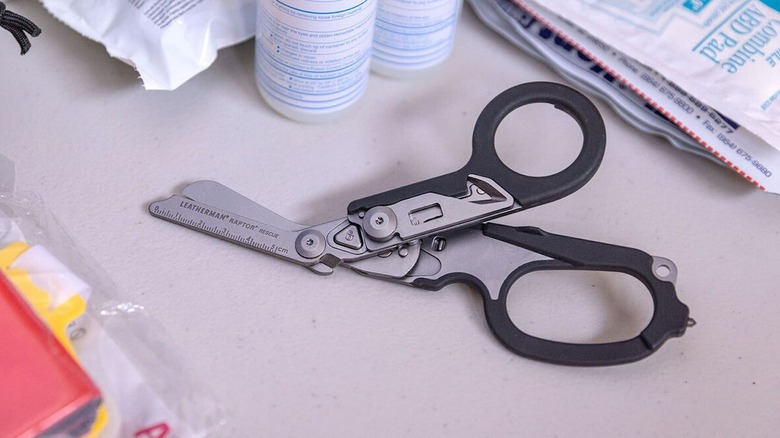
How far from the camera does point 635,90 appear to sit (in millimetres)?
602

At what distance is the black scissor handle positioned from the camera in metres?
0.49

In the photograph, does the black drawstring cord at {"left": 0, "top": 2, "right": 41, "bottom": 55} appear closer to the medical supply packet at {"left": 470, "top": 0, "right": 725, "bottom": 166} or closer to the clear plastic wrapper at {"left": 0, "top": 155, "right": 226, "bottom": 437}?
the clear plastic wrapper at {"left": 0, "top": 155, "right": 226, "bottom": 437}

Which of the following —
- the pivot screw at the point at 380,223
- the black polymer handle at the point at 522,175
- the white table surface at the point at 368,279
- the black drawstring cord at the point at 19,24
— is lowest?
the white table surface at the point at 368,279

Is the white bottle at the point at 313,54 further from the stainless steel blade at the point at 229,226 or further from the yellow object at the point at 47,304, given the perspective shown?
the yellow object at the point at 47,304

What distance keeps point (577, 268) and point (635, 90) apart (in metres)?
0.16

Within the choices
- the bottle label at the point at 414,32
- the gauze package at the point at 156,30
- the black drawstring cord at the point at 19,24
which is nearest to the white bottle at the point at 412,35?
the bottle label at the point at 414,32

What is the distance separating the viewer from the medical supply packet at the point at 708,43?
22.7 inches

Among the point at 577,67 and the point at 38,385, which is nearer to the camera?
the point at 38,385

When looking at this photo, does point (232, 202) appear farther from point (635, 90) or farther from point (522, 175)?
point (635, 90)

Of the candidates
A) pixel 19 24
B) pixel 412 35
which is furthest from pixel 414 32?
pixel 19 24

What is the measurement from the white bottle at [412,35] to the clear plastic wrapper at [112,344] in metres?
0.25

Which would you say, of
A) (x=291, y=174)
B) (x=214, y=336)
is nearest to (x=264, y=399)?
(x=214, y=336)

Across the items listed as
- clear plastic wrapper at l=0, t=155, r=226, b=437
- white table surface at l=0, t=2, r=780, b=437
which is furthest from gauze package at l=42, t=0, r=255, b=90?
clear plastic wrapper at l=0, t=155, r=226, b=437

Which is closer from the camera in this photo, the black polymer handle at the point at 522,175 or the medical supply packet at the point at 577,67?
the black polymer handle at the point at 522,175
